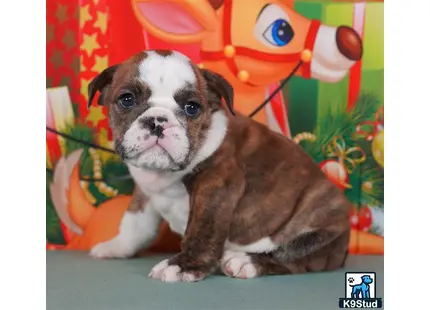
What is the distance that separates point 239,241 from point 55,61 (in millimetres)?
1070

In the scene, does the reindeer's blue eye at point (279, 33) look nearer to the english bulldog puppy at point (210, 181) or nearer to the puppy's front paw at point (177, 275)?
the english bulldog puppy at point (210, 181)

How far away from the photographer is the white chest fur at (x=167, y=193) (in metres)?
2.27

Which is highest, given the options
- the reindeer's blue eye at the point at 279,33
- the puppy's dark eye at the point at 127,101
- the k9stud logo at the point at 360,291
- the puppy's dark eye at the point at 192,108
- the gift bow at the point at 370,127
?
the reindeer's blue eye at the point at 279,33

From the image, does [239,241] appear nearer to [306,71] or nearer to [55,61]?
[306,71]

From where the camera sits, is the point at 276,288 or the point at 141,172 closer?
the point at 276,288

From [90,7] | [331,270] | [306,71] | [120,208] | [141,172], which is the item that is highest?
[90,7]

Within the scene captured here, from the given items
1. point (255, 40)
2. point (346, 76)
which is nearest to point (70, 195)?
point (255, 40)

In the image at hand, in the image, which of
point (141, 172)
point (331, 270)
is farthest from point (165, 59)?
point (331, 270)

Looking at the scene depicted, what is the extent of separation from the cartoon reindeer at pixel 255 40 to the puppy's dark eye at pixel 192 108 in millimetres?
533

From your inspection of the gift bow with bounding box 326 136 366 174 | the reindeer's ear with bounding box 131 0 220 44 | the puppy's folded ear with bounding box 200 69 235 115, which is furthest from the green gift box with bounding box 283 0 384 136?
the puppy's folded ear with bounding box 200 69 235 115

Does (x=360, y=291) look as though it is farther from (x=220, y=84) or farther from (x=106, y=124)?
(x=106, y=124)

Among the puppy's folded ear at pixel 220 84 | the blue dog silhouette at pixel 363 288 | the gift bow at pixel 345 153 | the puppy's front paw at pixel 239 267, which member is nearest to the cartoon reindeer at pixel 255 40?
the gift bow at pixel 345 153

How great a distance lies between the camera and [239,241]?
2336 mm

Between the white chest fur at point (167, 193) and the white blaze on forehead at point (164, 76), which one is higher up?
the white blaze on forehead at point (164, 76)
